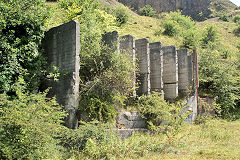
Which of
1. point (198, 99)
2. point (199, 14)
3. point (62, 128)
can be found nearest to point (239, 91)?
point (198, 99)

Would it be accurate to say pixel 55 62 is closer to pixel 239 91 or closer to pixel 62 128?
pixel 62 128

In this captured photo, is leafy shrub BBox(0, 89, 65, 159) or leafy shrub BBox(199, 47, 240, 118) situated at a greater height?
leafy shrub BBox(199, 47, 240, 118)

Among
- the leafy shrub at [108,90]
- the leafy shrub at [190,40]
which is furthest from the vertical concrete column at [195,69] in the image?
the leafy shrub at [190,40]

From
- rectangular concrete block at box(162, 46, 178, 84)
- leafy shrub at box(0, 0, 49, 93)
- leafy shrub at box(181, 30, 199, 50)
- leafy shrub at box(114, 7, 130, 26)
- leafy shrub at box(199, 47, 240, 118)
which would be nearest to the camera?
leafy shrub at box(0, 0, 49, 93)

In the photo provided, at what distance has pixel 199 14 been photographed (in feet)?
195

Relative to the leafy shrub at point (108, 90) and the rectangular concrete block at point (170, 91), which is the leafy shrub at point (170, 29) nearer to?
the rectangular concrete block at point (170, 91)

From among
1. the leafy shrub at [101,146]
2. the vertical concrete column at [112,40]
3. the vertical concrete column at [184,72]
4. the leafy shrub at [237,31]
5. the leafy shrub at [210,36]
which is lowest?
the leafy shrub at [101,146]

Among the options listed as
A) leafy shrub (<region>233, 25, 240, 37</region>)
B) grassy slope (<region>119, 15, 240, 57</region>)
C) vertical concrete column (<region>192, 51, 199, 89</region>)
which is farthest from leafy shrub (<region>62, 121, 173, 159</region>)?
leafy shrub (<region>233, 25, 240, 37</region>)

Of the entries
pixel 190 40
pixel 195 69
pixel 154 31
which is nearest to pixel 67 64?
pixel 195 69

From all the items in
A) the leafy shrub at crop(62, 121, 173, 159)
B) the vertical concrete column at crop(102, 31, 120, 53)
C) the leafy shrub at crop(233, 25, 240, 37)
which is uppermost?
the leafy shrub at crop(233, 25, 240, 37)

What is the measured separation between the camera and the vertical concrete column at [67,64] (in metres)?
8.58

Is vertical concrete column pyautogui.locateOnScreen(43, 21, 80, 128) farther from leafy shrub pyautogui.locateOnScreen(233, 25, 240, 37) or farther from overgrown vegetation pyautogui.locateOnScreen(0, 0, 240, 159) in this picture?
leafy shrub pyautogui.locateOnScreen(233, 25, 240, 37)

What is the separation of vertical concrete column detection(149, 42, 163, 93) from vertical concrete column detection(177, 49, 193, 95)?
188 cm

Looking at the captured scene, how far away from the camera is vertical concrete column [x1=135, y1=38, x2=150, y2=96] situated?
36.4ft
